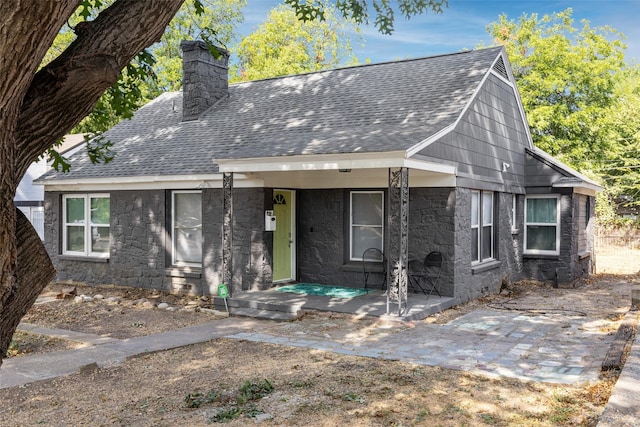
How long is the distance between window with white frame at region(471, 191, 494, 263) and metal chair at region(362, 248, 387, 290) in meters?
1.99

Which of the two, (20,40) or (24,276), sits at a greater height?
(20,40)

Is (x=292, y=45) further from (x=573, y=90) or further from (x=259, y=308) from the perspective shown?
(x=259, y=308)

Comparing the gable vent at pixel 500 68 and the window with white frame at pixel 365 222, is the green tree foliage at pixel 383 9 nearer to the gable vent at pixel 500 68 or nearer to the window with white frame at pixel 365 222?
the window with white frame at pixel 365 222

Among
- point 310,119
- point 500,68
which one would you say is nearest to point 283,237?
point 310,119

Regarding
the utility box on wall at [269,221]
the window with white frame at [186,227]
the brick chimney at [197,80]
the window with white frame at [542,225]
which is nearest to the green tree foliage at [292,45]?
the brick chimney at [197,80]

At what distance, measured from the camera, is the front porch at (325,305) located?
9740 millimetres

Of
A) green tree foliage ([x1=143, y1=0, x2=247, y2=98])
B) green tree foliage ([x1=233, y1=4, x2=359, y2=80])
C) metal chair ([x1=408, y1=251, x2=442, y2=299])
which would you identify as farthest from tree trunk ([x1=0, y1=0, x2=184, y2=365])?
green tree foliage ([x1=233, y1=4, x2=359, y2=80])

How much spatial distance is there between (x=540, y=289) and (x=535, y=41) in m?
18.2

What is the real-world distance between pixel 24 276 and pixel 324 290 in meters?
9.38

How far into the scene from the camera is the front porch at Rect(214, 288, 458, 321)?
974cm

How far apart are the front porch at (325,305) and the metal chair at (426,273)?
0.19m

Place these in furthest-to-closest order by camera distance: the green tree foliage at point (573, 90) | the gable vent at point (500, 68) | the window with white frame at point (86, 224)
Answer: the green tree foliage at point (573, 90) → the window with white frame at point (86, 224) → the gable vent at point (500, 68)

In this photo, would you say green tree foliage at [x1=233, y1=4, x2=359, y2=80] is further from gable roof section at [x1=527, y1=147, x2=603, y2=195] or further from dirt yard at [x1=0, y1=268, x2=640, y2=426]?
dirt yard at [x1=0, y1=268, x2=640, y2=426]

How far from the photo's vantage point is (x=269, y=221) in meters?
11.7
